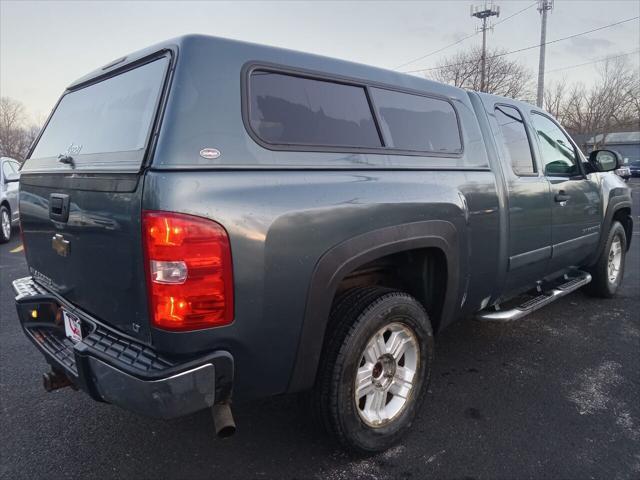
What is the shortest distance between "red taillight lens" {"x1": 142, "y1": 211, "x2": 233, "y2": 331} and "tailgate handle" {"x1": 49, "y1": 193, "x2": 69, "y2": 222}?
0.72 m

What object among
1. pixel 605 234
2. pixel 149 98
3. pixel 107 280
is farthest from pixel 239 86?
pixel 605 234

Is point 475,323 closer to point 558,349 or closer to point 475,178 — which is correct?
point 558,349

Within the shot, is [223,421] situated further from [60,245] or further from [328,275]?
[60,245]

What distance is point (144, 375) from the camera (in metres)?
1.81

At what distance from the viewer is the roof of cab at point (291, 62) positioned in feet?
6.55

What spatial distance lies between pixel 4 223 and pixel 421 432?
8.96 meters

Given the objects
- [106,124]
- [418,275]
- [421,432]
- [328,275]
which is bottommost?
[421,432]

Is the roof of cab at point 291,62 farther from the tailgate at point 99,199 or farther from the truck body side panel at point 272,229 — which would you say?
the truck body side panel at point 272,229

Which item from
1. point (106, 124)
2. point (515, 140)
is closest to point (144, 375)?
point (106, 124)

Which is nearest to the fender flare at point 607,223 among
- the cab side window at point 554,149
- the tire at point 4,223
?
the cab side window at point 554,149

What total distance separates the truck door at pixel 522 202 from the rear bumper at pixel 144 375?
2348 millimetres

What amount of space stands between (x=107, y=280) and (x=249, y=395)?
78 centimetres

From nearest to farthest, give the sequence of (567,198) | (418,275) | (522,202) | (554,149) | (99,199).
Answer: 1. (99,199)
2. (418,275)
3. (522,202)
4. (567,198)
5. (554,149)

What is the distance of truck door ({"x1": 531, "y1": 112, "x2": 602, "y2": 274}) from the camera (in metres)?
3.89
